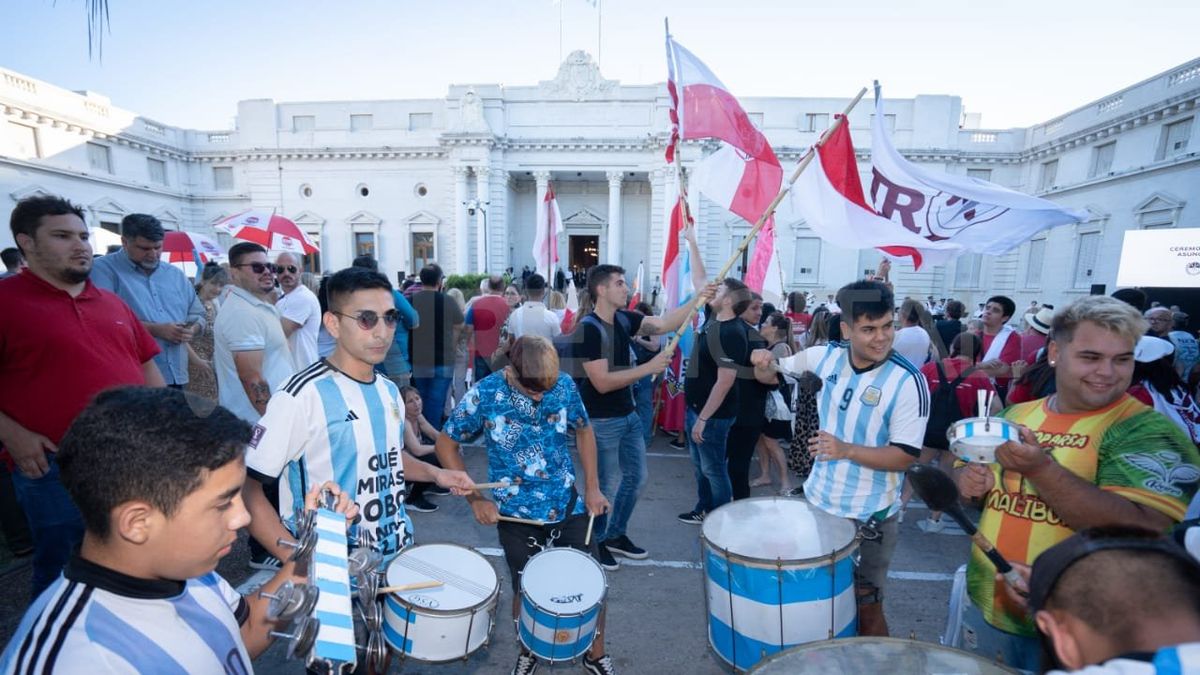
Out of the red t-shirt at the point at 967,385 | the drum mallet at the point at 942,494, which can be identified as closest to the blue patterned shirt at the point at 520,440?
the drum mallet at the point at 942,494

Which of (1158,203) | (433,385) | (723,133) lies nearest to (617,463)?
(433,385)

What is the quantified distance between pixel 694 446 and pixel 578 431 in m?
1.98

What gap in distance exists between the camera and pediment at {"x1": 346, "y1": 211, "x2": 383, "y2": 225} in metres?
35.9

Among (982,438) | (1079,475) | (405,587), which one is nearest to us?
(982,438)

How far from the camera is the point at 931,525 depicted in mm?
5066

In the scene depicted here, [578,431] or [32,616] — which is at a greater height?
[32,616]

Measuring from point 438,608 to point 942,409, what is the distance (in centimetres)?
467

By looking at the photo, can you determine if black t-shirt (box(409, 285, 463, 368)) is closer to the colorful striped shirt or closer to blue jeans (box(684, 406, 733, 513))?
blue jeans (box(684, 406, 733, 513))

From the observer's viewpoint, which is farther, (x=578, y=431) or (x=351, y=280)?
(x=578, y=431)

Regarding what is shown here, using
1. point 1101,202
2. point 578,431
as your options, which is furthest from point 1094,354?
point 1101,202

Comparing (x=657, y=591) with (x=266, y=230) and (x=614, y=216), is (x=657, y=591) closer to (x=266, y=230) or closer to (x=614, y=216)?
(x=266, y=230)

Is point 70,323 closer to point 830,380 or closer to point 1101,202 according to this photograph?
point 830,380

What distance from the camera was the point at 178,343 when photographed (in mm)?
4441

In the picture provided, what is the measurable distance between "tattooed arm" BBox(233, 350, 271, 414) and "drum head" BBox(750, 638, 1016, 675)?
3742 mm
